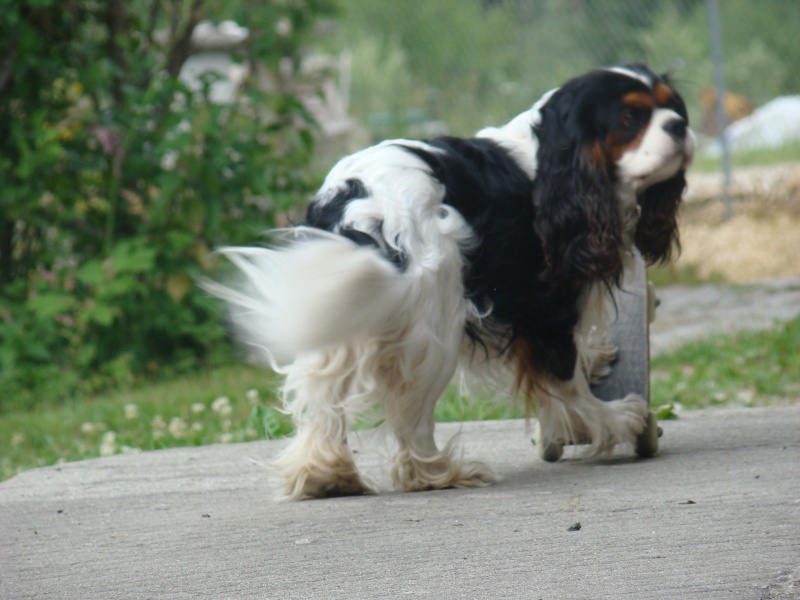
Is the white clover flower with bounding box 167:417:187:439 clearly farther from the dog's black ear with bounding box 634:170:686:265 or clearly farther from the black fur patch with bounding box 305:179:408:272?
the dog's black ear with bounding box 634:170:686:265

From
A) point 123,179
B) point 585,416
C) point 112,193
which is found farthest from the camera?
point 123,179

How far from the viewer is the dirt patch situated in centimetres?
1020

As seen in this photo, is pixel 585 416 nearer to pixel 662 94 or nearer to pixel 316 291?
pixel 662 94

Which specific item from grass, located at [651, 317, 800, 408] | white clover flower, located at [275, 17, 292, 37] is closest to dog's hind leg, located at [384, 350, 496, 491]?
grass, located at [651, 317, 800, 408]

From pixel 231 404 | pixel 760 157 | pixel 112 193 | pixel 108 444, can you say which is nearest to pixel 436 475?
pixel 108 444

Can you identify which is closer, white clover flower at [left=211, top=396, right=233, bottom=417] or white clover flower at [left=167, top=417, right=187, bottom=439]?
white clover flower at [left=167, top=417, right=187, bottom=439]

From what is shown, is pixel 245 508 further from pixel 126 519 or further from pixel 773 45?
pixel 773 45

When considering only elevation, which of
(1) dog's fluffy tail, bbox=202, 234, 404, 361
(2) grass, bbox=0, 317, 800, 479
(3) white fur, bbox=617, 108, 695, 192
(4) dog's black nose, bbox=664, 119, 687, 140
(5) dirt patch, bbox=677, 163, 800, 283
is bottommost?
(2) grass, bbox=0, 317, 800, 479

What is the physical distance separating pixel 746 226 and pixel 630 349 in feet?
23.1

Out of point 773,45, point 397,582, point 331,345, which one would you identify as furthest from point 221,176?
point 773,45

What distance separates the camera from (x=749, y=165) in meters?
11.8

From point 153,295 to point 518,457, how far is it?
12.1ft

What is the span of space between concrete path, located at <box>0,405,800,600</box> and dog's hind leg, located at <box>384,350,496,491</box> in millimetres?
88

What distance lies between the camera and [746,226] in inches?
425
